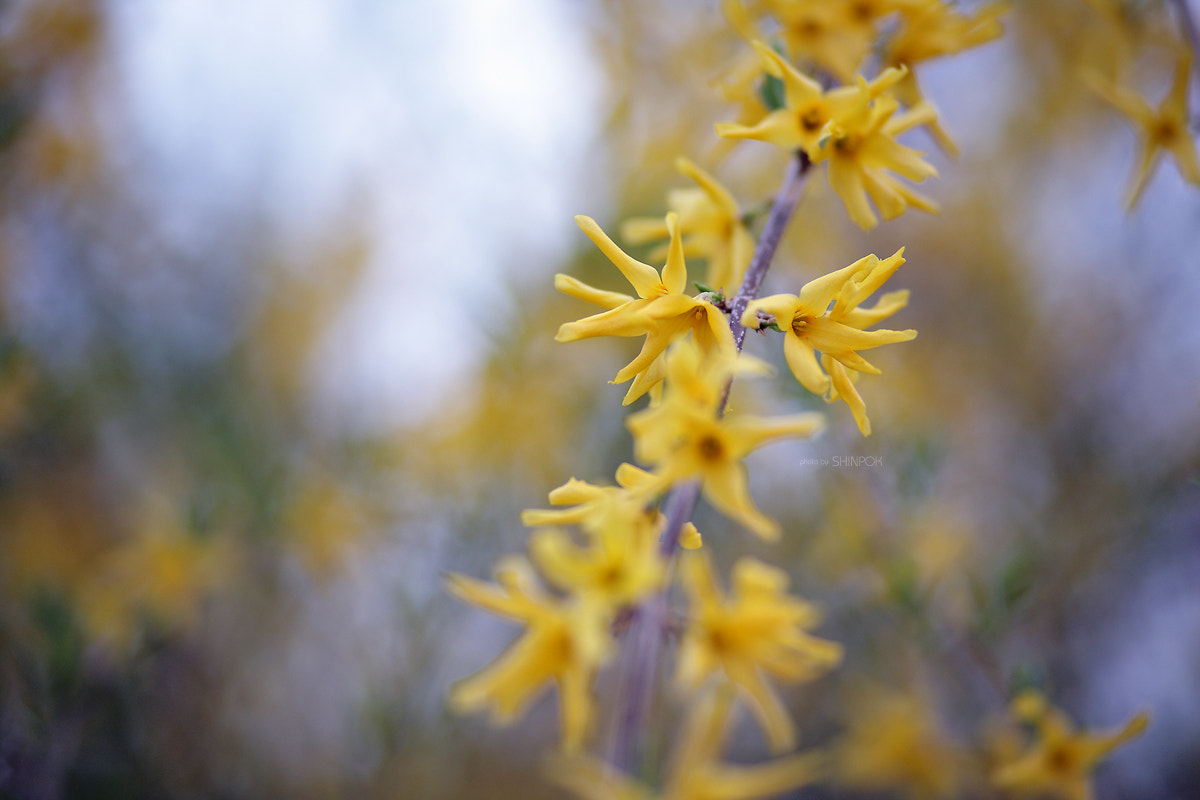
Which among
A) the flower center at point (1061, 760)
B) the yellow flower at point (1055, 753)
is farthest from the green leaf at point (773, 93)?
the flower center at point (1061, 760)

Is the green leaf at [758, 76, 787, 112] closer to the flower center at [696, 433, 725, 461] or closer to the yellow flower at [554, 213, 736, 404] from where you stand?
the yellow flower at [554, 213, 736, 404]

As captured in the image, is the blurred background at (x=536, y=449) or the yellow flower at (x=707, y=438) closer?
the yellow flower at (x=707, y=438)

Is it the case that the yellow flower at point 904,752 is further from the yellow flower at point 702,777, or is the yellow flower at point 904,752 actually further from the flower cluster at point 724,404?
the yellow flower at point 702,777

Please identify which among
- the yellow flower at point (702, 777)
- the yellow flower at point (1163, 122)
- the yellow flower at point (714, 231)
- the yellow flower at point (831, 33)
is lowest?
the yellow flower at point (702, 777)

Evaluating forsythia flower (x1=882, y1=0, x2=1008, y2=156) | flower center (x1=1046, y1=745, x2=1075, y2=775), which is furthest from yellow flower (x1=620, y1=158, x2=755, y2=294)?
flower center (x1=1046, y1=745, x2=1075, y2=775)

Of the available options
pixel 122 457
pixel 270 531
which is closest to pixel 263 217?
pixel 122 457
